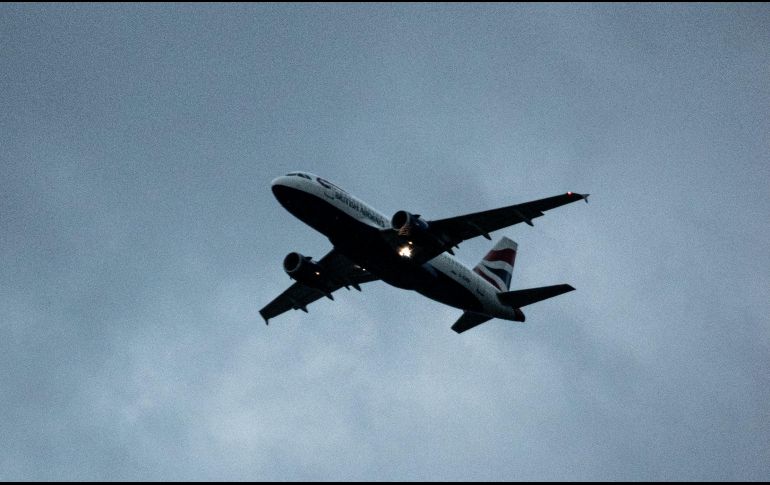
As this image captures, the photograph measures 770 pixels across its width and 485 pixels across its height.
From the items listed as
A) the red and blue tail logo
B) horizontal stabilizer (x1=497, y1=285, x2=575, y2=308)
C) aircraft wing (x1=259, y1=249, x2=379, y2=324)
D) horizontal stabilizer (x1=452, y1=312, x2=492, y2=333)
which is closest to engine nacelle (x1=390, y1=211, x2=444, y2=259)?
aircraft wing (x1=259, y1=249, x2=379, y2=324)

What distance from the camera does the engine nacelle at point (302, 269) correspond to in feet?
169

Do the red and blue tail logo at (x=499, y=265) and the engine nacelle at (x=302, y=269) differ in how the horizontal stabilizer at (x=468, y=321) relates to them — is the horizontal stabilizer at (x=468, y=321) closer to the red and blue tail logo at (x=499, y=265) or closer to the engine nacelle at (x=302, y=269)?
the red and blue tail logo at (x=499, y=265)

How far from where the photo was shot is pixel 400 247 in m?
45.9

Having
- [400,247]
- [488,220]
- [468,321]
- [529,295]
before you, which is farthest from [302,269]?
[529,295]

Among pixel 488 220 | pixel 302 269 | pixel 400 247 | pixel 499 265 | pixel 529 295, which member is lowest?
pixel 529 295

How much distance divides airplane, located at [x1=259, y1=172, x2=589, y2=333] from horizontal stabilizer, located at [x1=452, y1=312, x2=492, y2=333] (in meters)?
0.18

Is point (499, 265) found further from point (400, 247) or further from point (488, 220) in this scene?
point (400, 247)

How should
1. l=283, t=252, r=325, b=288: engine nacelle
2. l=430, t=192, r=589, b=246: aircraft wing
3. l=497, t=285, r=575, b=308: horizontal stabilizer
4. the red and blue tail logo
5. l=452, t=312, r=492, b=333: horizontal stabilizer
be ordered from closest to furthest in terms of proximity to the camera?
l=430, t=192, r=589, b=246: aircraft wing, l=497, t=285, r=575, b=308: horizontal stabilizer, l=283, t=252, r=325, b=288: engine nacelle, l=452, t=312, r=492, b=333: horizontal stabilizer, the red and blue tail logo

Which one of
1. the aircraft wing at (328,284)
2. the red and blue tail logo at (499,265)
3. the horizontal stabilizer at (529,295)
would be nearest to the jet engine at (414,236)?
the aircraft wing at (328,284)

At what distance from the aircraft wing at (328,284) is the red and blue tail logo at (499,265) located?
9382 millimetres

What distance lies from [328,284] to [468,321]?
396 inches

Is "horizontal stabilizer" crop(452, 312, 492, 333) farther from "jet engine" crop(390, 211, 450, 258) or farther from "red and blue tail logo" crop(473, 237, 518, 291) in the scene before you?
"jet engine" crop(390, 211, 450, 258)

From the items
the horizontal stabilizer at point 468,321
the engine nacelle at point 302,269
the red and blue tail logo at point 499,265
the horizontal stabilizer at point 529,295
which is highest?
the red and blue tail logo at point 499,265

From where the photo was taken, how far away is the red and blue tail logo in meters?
58.2
